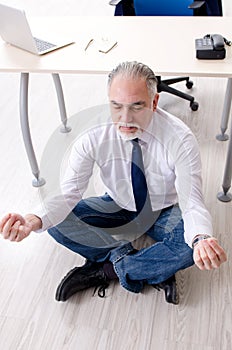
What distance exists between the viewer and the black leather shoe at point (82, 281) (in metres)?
1.67

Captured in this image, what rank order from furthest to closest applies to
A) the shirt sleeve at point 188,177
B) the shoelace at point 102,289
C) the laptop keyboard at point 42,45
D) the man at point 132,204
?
the laptop keyboard at point 42,45 < the shoelace at point 102,289 < the shirt sleeve at point 188,177 < the man at point 132,204

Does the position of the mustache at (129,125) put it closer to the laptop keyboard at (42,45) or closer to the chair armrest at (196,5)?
the laptop keyboard at (42,45)

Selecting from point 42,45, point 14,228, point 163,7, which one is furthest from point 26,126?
point 163,7

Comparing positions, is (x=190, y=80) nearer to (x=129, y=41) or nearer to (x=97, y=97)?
(x=97, y=97)

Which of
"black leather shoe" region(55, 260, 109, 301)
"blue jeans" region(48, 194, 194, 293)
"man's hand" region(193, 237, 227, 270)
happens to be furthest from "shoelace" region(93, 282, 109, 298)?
"man's hand" region(193, 237, 227, 270)

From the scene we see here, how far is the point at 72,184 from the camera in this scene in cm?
160

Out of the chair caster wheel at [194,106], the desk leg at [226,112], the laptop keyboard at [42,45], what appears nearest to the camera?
the laptop keyboard at [42,45]

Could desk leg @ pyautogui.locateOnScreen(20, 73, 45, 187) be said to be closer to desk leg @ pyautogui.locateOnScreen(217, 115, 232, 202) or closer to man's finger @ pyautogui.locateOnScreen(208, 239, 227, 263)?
desk leg @ pyautogui.locateOnScreen(217, 115, 232, 202)

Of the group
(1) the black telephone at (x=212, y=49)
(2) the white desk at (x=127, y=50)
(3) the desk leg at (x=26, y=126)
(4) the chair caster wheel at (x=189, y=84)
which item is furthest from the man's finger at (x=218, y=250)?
(4) the chair caster wheel at (x=189, y=84)

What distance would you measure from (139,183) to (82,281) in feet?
1.47

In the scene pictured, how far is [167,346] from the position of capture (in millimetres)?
1523

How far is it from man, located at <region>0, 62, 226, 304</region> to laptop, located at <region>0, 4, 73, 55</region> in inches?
19.5

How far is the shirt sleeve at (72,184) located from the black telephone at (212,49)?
578 mm

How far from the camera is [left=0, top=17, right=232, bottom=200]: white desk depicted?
171cm
